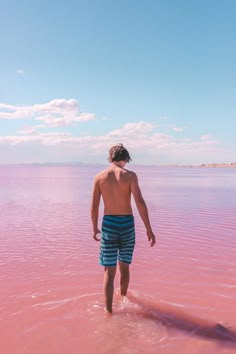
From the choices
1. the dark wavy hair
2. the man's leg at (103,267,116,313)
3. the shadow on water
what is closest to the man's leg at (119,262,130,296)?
the shadow on water

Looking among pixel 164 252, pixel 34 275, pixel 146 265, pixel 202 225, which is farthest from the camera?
pixel 202 225

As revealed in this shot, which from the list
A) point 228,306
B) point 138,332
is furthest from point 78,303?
point 228,306

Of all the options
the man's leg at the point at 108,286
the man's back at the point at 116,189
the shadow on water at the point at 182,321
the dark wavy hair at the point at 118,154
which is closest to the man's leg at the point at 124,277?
the shadow on water at the point at 182,321

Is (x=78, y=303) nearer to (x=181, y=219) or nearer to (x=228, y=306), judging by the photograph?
(x=228, y=306)

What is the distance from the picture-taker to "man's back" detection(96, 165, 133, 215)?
454 centimetres

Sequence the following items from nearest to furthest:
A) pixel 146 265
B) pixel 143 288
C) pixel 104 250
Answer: pixel 104 250
pixel 143 288
pixel 146 265

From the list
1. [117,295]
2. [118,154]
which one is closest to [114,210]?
[118,154]

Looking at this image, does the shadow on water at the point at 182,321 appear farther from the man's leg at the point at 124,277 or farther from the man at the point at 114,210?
the man at the point at 114,210

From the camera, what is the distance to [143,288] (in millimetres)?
5605

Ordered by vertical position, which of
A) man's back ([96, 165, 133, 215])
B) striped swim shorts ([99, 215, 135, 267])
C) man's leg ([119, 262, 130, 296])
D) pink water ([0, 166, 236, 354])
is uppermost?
man's back ([96, 165, 133, 215])

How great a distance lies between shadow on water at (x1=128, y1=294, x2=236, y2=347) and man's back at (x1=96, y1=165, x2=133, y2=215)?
139 centimetres

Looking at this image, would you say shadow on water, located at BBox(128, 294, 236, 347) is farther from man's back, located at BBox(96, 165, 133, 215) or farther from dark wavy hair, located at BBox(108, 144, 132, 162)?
dark wavy hair, located at BBox(108, 144, 132, 162)

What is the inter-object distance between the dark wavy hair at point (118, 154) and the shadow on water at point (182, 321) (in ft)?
6.82

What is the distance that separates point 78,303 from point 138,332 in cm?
115
